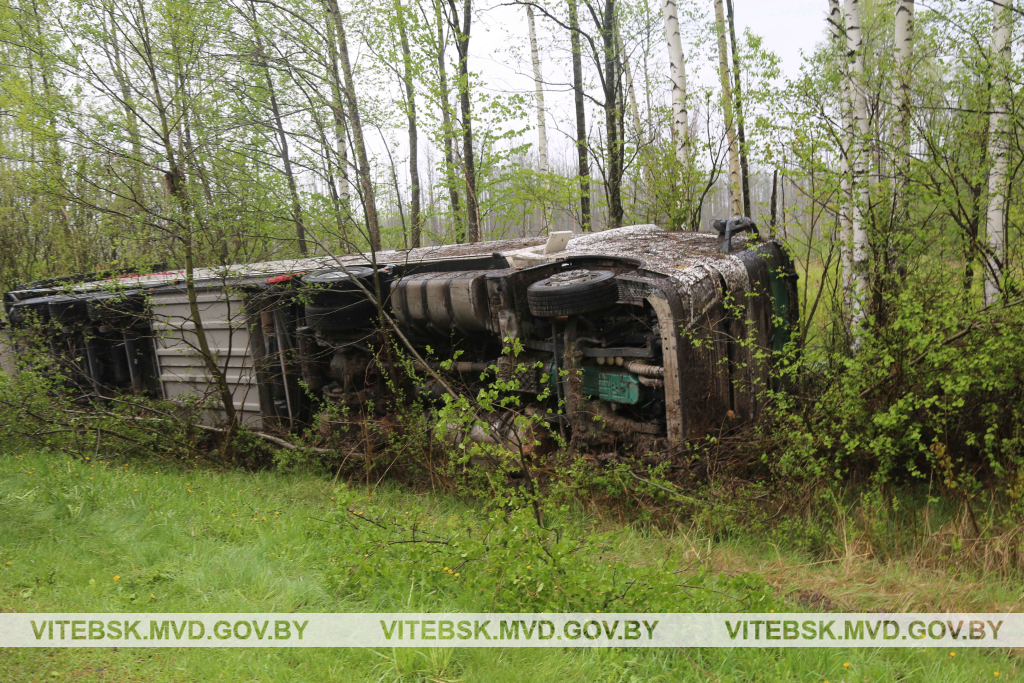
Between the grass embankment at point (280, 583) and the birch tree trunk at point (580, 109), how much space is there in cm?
854

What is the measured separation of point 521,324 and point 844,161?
10.5 feet

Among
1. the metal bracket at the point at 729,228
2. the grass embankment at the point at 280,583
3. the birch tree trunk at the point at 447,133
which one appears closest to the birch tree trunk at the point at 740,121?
the metal bracket at the point at 729,228

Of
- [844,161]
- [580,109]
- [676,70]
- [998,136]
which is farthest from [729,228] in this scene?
[580,109]

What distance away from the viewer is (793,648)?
300 centimetres

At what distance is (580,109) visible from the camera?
14711 millimetres

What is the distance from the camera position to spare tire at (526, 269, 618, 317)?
548cm

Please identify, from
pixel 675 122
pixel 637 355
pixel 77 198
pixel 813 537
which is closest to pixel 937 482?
pixel 813 537

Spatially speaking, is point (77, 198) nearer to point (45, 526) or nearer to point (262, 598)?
point (45, 526)

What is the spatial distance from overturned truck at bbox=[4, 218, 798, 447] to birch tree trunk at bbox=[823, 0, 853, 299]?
0.63 m

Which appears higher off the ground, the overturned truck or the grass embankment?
the overturned truck

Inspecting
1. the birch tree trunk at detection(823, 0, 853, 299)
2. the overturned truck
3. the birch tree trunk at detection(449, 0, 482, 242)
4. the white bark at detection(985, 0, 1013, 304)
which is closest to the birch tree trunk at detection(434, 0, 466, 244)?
the birch tree trunk at detection(449, 0, 482, 242)

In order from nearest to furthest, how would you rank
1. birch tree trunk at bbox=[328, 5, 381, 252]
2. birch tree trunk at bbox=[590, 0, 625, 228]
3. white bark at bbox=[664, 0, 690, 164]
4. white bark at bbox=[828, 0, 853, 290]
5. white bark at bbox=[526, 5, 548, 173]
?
white bark at bbox=[828, 0, 853, 290] < birch tree trunk at bbox=[328, 5, 381, 252] < white bark at bbox=[664, 0, 690, 164] < birch tree trunk at bbox=[590, 0, 625, 228] < white bark at bbox=[526, 5, 548, 173]

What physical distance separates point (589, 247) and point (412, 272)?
76.2 inches

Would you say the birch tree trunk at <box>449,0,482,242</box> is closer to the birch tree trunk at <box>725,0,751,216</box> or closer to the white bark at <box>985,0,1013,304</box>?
the birch tree trunk at <box>725,0,751,216</box>
